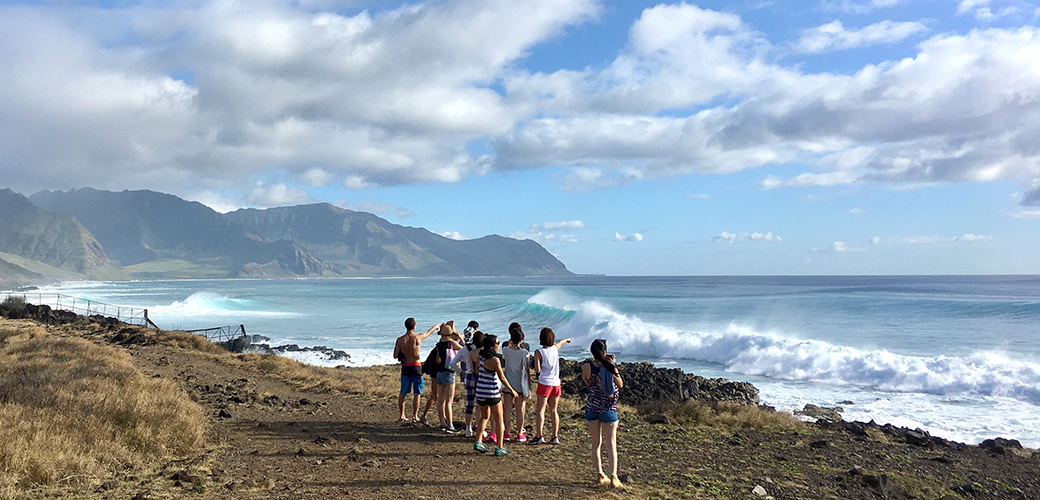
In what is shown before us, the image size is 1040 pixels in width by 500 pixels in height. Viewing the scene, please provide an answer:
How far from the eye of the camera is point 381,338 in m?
39.8

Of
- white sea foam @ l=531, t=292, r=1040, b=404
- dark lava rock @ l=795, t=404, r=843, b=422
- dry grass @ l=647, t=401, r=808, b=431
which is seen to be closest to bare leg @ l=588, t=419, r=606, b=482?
dry grass @ l=647, t=401, r=808, b=431

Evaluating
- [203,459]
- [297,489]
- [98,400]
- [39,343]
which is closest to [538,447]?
[297,489]

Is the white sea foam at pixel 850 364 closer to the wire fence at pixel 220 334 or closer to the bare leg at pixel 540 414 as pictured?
the bare leg at pixel 540 414

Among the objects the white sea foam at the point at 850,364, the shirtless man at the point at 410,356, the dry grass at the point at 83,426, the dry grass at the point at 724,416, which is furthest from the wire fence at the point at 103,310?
the dry grass at the point at 724,416

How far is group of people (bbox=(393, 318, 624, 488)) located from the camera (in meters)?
6.31

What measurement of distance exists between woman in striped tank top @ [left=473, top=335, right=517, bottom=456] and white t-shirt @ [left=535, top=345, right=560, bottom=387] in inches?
16.5

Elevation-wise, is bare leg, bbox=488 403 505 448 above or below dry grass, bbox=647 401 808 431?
above

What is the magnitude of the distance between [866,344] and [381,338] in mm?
29004

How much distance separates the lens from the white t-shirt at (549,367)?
766cm

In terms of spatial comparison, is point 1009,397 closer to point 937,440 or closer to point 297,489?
point 937,440

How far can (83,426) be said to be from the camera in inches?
269

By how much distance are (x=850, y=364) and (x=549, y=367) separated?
68.3 feet

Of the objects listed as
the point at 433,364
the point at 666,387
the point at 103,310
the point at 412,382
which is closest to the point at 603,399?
the point at 433,364

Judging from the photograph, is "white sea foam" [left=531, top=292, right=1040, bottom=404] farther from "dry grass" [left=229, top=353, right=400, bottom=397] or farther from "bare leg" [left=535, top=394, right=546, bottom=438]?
"bare leg" [left=535, top=394, right=546, bottom=438]
